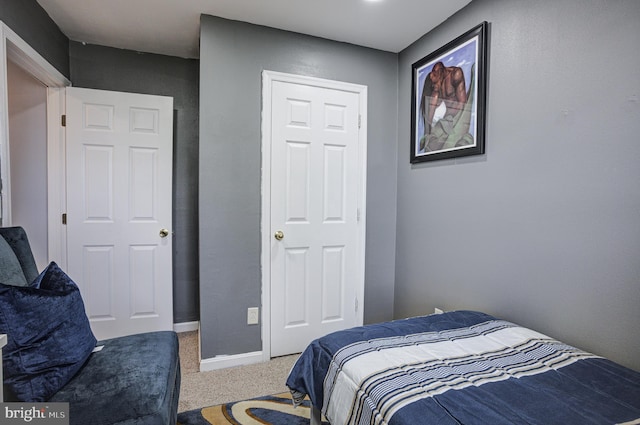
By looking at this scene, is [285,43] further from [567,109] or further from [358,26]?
[567,109]

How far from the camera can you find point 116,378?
120cm

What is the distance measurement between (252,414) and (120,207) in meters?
1.92

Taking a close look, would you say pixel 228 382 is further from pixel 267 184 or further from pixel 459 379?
pixel 459 379

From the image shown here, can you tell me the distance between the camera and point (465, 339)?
144cm

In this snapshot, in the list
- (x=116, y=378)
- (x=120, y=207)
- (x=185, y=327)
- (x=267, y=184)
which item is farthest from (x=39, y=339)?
(x=185, y=327)

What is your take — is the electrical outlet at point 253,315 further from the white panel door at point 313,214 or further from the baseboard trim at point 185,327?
the baseboard trim at point 185,327

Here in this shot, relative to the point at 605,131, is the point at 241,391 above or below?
below

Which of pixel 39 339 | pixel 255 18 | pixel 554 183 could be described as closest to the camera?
pixel 39 339

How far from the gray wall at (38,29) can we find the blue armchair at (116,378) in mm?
1234

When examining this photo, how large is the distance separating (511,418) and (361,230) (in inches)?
71.1

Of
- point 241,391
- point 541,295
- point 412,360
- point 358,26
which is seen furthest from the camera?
point 358,26

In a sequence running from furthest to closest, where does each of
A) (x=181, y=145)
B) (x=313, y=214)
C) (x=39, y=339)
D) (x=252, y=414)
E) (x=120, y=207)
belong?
1. (x=181, y=145)
2. (x=120, y=207)
3. (x=313, y=214)
4. (x=252, y=414)
5. (x=39, y=339)

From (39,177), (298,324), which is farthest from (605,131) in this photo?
(39,177)

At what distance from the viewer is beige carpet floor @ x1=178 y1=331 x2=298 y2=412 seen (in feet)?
6.28
